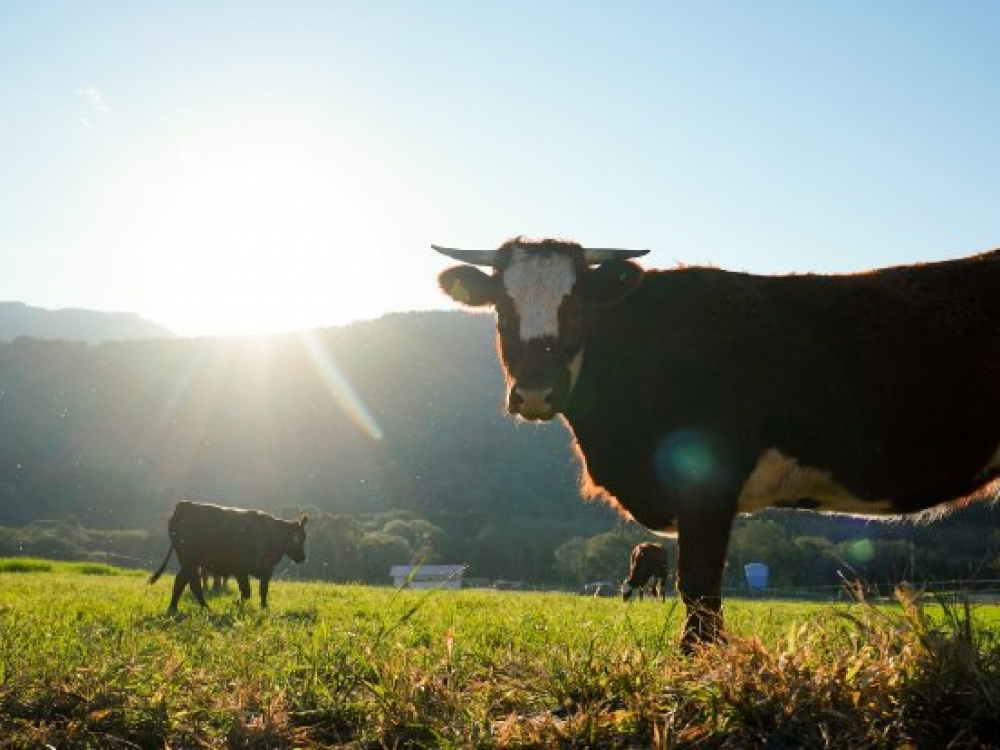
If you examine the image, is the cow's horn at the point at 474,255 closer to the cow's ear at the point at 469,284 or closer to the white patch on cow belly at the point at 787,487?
the cow's ear at the point at 469,284

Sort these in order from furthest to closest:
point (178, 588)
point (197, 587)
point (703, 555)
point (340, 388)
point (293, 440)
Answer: point (340, 388) < point (293, 440) < point (197, 587) < point (178, 588) < point (703, 555)

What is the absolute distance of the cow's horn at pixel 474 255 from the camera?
688 cm

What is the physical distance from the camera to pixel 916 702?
301 centimetres

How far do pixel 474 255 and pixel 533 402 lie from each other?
1.76 metres

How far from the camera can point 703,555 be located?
533cm

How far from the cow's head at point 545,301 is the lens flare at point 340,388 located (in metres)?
139

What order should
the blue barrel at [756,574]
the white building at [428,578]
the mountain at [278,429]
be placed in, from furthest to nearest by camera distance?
the mountain at [278,429] < the blue barrel at [756,574] < the white building at [428,578]

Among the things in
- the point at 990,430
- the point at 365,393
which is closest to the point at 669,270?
the point at 990,430

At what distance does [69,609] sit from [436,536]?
286ft

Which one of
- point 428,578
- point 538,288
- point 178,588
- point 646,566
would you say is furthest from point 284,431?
point 538,288

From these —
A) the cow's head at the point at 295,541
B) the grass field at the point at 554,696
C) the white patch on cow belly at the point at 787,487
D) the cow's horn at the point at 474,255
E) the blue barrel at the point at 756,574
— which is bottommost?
the blue barrel at the point at 756,574

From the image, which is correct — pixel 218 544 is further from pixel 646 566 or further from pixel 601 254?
pixel 646 566

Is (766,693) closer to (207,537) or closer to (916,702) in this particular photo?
(916,702)

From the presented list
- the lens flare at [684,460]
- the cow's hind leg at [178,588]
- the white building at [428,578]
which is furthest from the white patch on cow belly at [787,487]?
the cow's hind leg at [178,588]
